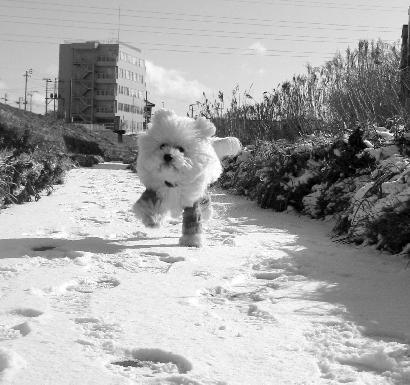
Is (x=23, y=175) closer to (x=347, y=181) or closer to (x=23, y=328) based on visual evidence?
(x=347, y=181)

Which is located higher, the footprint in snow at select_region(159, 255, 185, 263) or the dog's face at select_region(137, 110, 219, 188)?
the dog's face at select_region(137, 110, 219, 188)

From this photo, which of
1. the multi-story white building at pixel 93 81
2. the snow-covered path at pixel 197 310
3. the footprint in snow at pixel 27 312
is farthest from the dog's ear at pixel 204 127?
the multi-story white building at pixel 93 81

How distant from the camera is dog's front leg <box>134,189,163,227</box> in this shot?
4.65 m

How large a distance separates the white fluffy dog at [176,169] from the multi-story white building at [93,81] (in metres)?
64.9

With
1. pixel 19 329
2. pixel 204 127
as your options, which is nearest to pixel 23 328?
pixel 19 329

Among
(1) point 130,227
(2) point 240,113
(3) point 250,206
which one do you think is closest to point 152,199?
(1) point 130,227

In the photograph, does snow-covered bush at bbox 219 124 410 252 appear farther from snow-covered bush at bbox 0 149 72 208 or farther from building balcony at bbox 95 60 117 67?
building balcony at bbox 95 60 117 67

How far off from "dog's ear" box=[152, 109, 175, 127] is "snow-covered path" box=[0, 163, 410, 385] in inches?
43.1

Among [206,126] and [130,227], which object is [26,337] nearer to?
[206,126]

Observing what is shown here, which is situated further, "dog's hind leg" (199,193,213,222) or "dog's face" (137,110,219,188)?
"dog's hind leg" (199,193,213,222)

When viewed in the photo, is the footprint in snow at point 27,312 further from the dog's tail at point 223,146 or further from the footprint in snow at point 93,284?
the dog's tail at point 223,146

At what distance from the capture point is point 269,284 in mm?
3375

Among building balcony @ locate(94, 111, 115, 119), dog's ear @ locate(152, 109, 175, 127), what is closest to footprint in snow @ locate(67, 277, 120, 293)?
dog's ear @ locate(152, 109, 175, 127)

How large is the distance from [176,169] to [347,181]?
2.68 m
